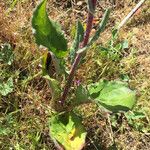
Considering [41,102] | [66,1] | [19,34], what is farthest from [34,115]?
[66,1]

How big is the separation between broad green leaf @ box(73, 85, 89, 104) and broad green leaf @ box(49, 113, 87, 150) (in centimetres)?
12

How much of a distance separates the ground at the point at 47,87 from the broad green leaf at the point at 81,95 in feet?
0.78

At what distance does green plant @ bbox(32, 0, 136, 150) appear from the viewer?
200 centimetres

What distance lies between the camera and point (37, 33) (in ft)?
6.57

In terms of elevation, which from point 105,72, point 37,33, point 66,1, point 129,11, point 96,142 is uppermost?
point 37,33

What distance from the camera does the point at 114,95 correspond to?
83.0 inches

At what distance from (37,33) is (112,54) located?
73 cm

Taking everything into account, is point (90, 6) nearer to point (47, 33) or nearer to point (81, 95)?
point (47, 33)

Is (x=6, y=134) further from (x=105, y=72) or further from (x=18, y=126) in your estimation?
(x=105, y=72)

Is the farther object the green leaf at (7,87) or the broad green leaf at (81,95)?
the green leaf at (7,87)

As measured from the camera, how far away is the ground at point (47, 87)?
2303mm

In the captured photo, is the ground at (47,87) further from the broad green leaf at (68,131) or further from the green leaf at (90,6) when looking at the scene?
the green leaf at (90,6)

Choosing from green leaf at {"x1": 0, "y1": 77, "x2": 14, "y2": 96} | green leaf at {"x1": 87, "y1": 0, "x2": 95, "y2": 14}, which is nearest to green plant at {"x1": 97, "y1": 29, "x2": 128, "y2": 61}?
green leaf at {"x1": 0, "y1": 77, "x2": 14, "y2": 96}

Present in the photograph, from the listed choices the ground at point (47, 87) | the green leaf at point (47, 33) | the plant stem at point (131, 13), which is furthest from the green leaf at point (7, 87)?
the plant stem at point (131, 13)
